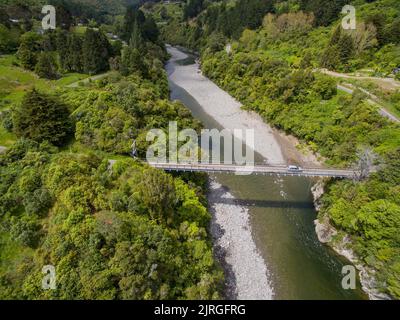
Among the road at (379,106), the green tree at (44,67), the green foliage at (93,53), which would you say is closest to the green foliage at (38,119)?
the green tree at (44,67)

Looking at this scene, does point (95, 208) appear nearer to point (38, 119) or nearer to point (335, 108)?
point (38, 119)

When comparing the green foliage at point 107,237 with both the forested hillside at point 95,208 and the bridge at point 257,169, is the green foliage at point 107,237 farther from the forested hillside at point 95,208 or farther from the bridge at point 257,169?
the bridge at point 257,169

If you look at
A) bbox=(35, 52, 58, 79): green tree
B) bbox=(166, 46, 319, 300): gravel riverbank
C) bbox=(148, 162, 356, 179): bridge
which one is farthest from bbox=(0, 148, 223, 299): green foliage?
bbox=(35, 52, 58, 79): green tree

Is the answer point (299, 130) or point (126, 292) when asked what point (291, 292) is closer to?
point (126, 292)

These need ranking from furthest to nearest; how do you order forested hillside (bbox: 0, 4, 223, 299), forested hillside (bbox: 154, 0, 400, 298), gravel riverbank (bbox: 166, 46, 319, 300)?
forested hillside (bbox: 154, 0, 400, 298)
gravel riverbank (bbox: 166, 46, 319, 300)
forested hillside (bbox: 0, 4, 223, 299)

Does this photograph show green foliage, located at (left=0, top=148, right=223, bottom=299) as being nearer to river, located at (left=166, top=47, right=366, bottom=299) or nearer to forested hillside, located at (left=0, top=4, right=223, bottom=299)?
forested hillside, located at (left=0, top=4, right=223, bottom=299)

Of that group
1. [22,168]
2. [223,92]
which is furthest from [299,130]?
[22,168]

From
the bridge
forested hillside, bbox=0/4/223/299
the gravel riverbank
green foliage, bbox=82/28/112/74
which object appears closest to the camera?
forested hillside, bbox=0/4/223/299
